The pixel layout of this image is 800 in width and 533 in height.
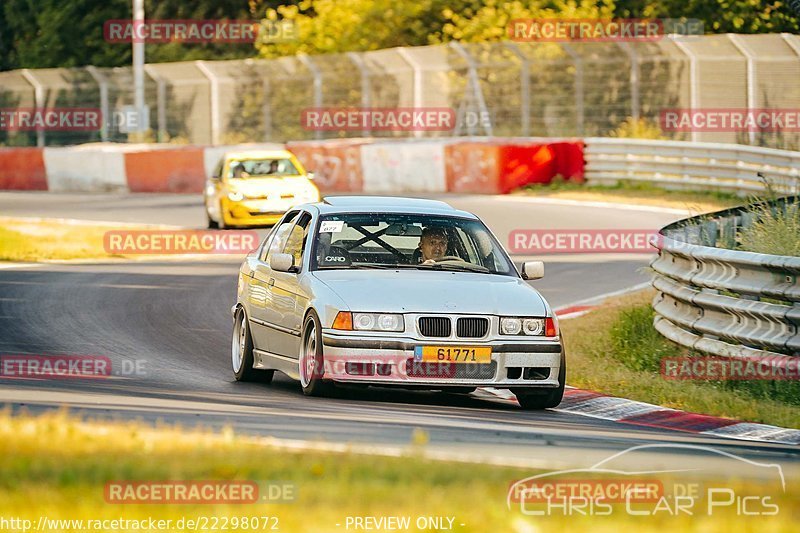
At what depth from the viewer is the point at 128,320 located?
16.3 meters

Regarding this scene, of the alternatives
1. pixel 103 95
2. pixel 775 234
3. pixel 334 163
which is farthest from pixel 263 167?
pixel 103 95

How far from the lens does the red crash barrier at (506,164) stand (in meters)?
33.5

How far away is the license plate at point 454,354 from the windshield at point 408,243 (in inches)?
47.0

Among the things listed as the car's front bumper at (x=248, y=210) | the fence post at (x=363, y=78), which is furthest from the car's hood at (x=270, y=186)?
the fence post at (x=363, y=78)

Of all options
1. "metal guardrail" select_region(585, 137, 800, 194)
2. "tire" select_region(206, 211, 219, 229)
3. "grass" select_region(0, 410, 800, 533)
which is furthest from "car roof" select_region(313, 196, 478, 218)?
"tire" select_region(206, 211, 219, 229)

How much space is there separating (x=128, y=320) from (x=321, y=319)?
19.1 feet

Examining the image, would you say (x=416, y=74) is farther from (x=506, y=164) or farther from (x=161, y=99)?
(x=161, y=99)

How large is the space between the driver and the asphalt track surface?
3.24 ft

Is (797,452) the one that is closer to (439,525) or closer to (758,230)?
(439,525)

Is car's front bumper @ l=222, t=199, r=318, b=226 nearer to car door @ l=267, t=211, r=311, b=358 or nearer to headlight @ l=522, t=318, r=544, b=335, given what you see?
car door @ l=267, t=211, r=311, b=358

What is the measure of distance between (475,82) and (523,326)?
2790 centimetres

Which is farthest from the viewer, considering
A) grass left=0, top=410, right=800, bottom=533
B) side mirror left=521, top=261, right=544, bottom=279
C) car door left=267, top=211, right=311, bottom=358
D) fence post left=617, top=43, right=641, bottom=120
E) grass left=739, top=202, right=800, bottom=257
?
fence post left=617, top=43, right=641, bottom=120

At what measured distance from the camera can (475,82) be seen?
3850 centimetres

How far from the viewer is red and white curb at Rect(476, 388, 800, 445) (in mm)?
10227
